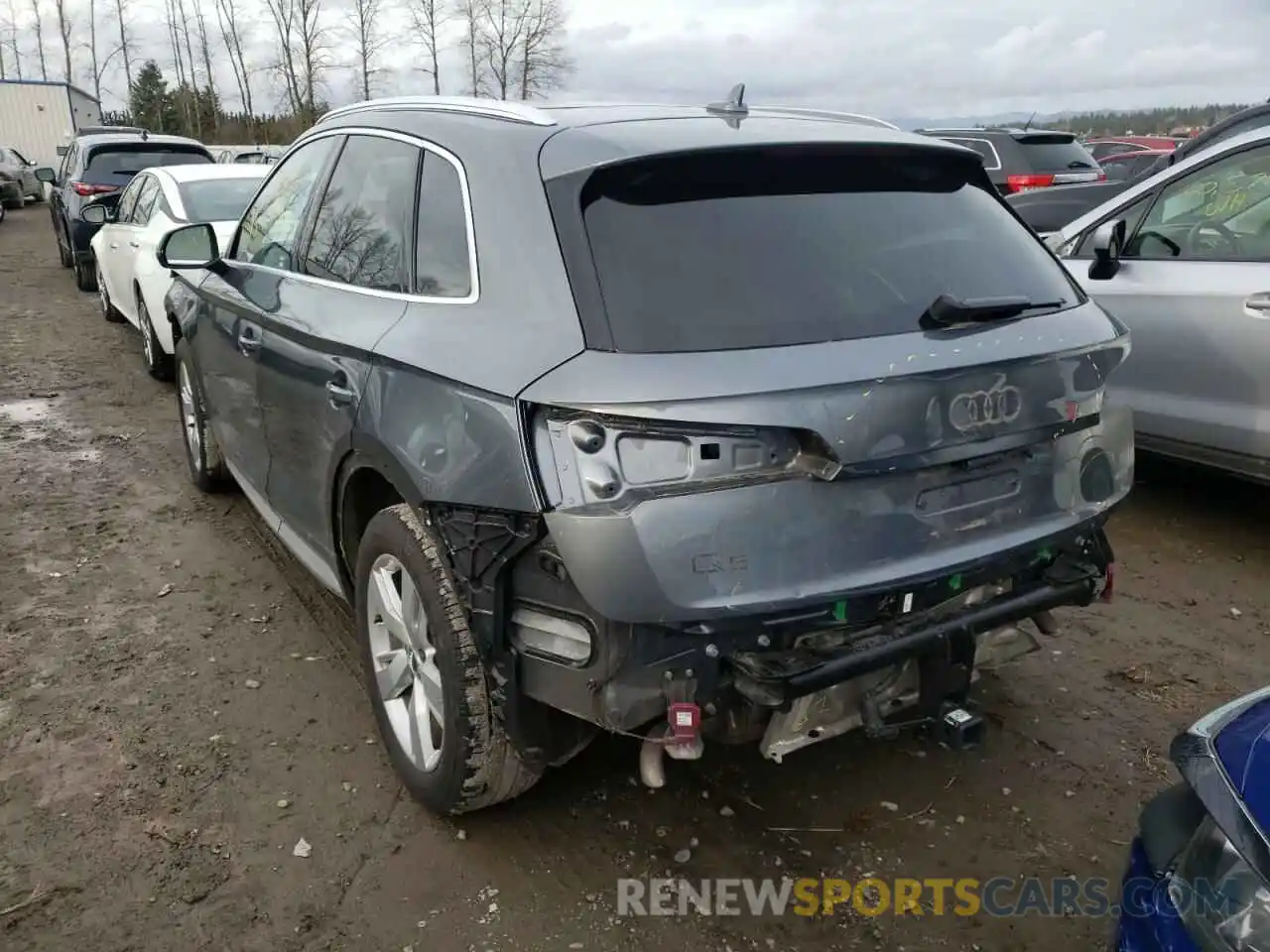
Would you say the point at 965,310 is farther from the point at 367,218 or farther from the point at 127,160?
the point at 127,160

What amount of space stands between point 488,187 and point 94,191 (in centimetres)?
1165

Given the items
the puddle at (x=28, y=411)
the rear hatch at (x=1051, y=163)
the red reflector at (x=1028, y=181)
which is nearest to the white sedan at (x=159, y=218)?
the puddle at (x=28, y=411)

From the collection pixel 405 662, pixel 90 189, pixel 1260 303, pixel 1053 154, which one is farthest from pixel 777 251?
pixel 90 189

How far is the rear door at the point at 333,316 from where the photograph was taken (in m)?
2.88

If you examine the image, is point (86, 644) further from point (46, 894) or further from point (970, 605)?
point (970, 605)

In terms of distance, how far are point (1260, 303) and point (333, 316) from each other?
3693 mm

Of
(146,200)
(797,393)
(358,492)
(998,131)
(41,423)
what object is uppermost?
(998,131)

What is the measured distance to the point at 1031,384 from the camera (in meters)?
2.47

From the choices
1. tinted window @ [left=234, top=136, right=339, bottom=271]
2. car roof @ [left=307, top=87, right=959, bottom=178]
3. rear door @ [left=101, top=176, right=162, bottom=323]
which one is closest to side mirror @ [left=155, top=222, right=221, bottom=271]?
tinted window @ [left=234, top=136, right=339, bottom=271]

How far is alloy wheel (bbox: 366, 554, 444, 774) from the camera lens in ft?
8.95

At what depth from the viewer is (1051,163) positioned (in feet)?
40.0

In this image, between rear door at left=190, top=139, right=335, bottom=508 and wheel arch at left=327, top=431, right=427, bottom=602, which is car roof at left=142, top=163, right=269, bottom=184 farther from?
wheel arch at left=327, top=431, right=427, bottom=602

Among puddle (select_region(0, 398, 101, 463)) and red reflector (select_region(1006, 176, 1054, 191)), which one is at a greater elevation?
red reflector (select_region(1006, 176, 1054, 191))

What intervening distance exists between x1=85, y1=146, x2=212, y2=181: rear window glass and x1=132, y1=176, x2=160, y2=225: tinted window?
14.6 feet
